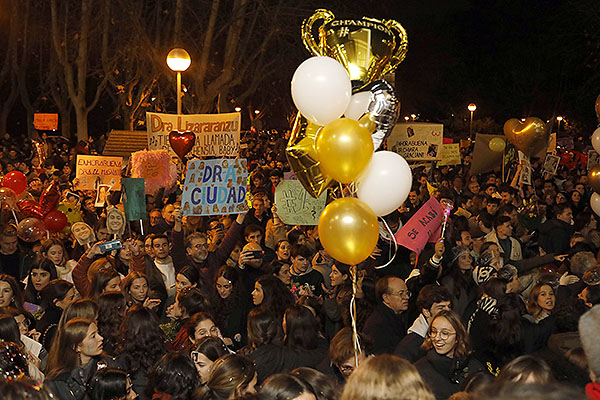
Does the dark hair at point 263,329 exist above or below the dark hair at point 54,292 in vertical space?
A: below

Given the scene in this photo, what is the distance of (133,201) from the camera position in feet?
32.2

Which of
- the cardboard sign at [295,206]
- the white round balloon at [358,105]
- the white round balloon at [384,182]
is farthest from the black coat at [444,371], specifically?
the cardboard sign at [295,206]

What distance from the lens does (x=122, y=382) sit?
4.56 meters

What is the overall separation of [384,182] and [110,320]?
2415 mm

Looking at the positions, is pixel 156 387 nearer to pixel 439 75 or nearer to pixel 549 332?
pixel 549 332

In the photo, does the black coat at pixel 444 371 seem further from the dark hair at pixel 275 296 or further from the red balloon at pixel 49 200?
the red balloon at pixel 49 200

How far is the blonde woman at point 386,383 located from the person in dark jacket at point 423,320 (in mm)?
2730

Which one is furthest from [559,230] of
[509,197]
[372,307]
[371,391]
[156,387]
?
[371,391]

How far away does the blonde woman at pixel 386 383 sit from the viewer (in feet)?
10.3

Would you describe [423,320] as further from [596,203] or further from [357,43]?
[596,203]

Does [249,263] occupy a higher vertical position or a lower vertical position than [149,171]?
lower

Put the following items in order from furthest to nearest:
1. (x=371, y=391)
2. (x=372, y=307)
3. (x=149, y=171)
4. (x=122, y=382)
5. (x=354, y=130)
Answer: (x=149, y=171)
(x=372, y=307)
(x=354, y=130)
(x=122, y=382)
(x=371, y=391)

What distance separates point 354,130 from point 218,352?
5.51 feet

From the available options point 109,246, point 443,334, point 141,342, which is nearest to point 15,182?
point 109,246
